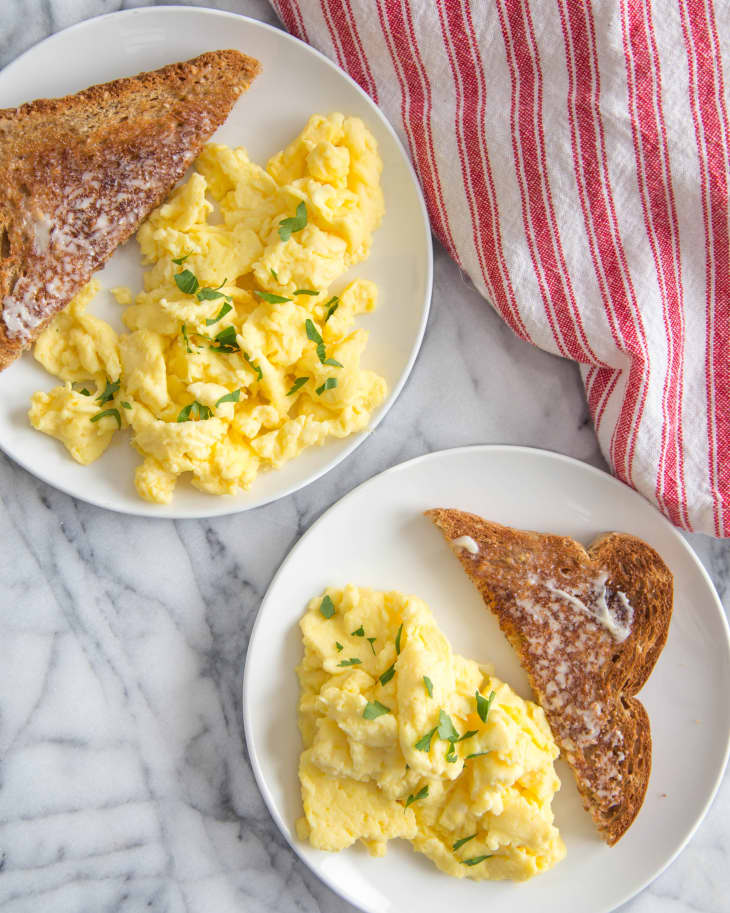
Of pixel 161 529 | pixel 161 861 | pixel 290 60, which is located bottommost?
pixel 161 861

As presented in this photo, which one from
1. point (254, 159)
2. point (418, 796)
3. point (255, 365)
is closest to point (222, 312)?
point (255, 365)

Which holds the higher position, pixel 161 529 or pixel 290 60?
pixel 290 60

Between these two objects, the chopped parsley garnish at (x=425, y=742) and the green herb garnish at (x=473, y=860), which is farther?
the green herb garnish at (x=473, y=860)

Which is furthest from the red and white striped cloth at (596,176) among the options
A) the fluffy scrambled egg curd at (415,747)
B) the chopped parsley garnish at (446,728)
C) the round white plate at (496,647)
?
the chopped parsley garnish at (446,728)

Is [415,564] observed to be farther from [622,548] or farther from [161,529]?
[161,529]

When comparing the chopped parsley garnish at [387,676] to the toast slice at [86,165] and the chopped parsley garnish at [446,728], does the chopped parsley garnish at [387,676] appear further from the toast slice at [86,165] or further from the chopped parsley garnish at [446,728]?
the toast slice at [86,165]

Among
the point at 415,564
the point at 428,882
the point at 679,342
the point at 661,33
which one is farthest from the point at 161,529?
the point at 661,33

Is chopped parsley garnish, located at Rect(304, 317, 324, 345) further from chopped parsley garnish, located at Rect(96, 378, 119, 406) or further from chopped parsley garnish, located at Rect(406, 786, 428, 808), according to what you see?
chopped parsley garnish, located at Rect(406, 786, 428, 808)

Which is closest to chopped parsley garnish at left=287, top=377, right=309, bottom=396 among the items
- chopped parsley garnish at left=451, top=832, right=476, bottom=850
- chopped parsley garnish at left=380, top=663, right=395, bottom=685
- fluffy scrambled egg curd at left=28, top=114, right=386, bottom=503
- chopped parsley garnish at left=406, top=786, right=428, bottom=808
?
fluffy scrambled egg curd at left=28, top=114, right=386, bottom=503
